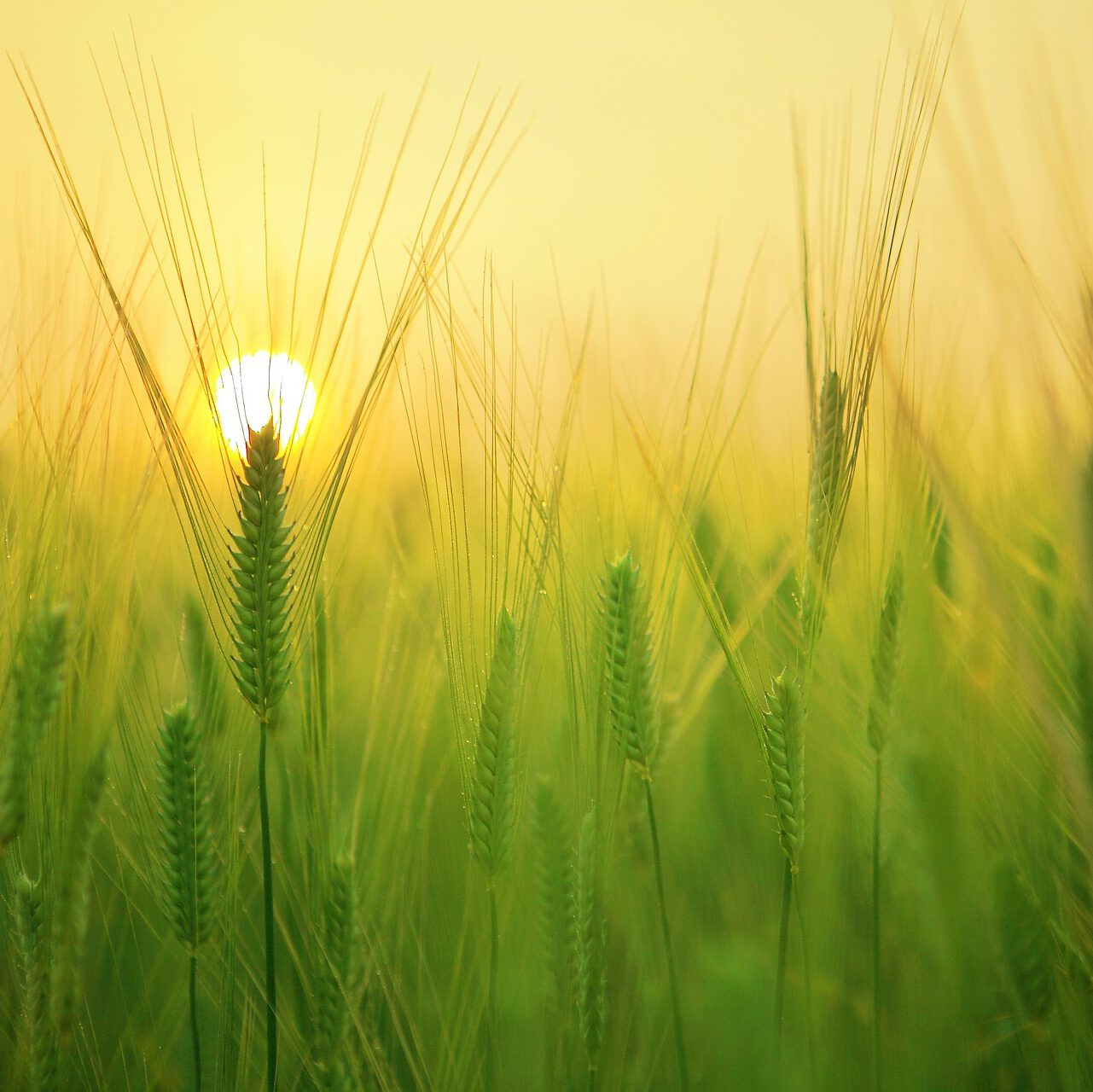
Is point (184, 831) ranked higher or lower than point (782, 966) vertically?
higher

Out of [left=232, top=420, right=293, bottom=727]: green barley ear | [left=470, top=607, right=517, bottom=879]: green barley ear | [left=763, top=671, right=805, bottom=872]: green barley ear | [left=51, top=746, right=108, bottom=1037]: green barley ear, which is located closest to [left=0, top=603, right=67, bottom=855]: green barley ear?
[left=51, top=746, right=108, bottom=1037]: green barley ear

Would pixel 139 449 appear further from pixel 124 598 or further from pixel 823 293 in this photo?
pixel 823 293

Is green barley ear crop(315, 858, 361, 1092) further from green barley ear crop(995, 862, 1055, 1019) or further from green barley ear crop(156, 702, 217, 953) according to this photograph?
green barley ear crop(995, 862, 1055, 1019)

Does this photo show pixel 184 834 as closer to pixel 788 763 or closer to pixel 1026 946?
pixel 788 763

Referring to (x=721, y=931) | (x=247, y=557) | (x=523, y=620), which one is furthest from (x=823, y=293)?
(x=721, y=931)

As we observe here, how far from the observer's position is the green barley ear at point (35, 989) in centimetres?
64

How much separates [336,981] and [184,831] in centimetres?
17

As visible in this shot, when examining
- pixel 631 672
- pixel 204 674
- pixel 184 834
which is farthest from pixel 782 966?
pixel 204 674

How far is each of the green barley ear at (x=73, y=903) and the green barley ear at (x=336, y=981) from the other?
7.7 inches

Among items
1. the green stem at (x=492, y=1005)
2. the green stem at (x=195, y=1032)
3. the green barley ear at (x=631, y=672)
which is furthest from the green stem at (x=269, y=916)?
the green barley ear at (x=631, y=672)

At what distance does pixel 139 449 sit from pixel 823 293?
0.81m

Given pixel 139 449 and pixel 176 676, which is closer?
pixel 176 676

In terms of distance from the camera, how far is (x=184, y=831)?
2.25 feet

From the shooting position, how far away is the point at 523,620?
792 mm
